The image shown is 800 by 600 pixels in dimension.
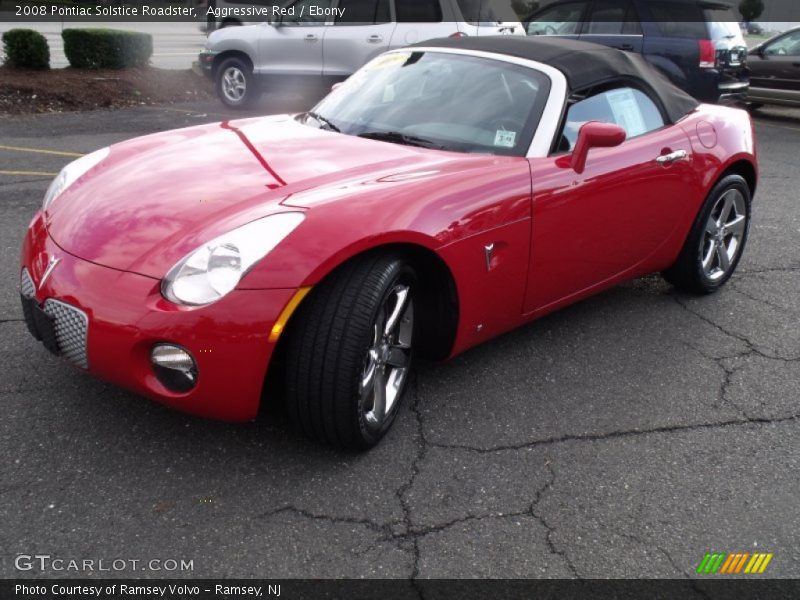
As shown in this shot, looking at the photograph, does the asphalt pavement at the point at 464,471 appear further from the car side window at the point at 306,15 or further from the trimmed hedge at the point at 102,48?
the trimmed hedge at the point at 102,48

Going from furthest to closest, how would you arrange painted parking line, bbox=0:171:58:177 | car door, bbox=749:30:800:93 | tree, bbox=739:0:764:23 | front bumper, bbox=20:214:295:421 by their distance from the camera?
tree, bbox=739:0:764:23, car door, bbox=749:30:800:93, painted parking line, bbox=0:171:58:177, front bumper, bbox=20:214:295:421

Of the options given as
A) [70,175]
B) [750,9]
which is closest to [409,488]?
[70,175]

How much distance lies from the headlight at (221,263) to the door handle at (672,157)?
212 centimetres

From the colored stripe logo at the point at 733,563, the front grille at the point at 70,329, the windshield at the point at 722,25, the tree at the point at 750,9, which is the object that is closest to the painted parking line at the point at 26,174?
the front grille at the point at 70,329

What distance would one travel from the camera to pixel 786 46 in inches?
483

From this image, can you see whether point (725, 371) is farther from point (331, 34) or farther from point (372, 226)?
point (331, 34)

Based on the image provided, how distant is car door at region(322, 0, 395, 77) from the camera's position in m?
10.8

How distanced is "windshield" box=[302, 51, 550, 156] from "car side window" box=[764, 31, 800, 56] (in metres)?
9.99

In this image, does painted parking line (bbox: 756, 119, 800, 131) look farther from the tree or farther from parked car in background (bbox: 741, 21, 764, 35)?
the tree

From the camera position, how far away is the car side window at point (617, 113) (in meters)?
3.72

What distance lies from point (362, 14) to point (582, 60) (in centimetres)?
752

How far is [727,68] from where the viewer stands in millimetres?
10352

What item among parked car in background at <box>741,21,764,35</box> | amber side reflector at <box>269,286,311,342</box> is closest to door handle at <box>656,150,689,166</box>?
amber side reflector at <box>269,286,311,342</box>
